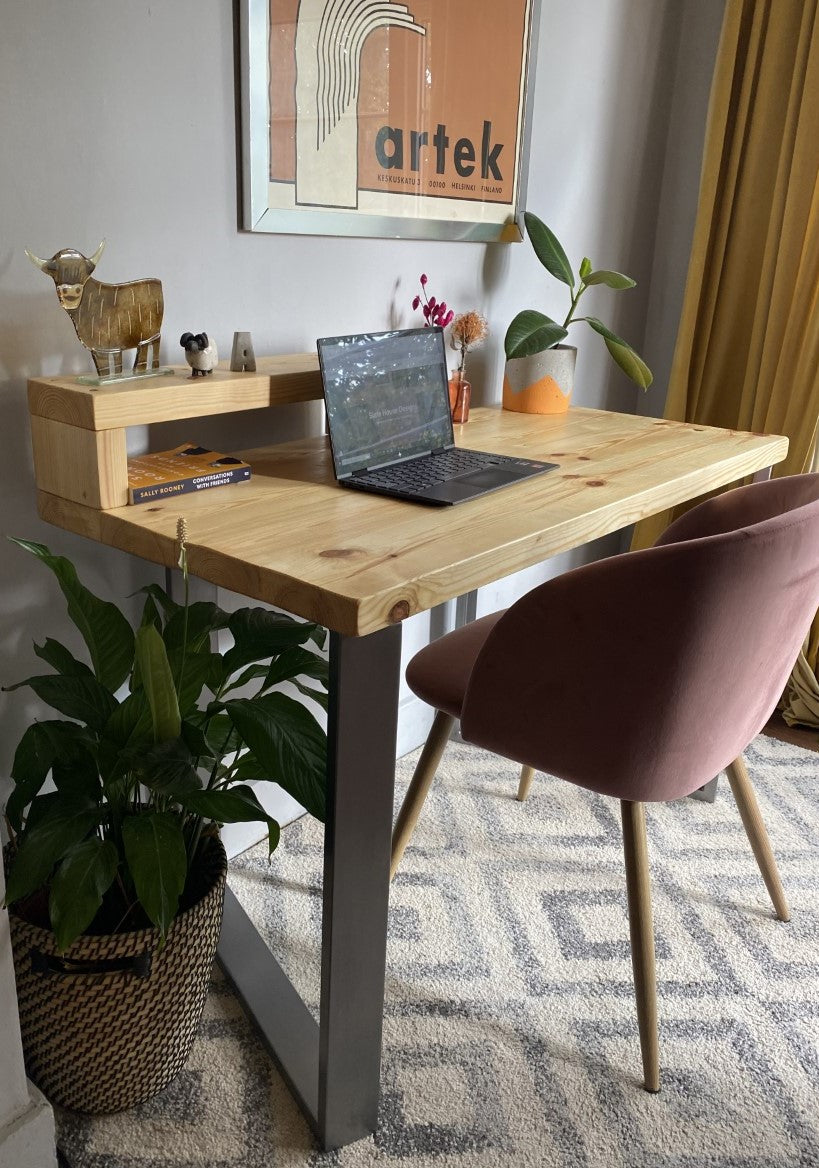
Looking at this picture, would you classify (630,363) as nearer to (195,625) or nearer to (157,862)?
(195,625)

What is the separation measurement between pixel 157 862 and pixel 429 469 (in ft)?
2.30

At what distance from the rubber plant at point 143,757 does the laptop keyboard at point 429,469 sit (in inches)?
9.9

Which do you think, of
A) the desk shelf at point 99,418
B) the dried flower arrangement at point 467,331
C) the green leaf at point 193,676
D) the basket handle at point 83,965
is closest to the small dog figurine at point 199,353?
the desk shelf at point 99,418

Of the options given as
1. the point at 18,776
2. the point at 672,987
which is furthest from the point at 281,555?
the point at 672,987

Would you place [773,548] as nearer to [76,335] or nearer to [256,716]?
[256,716]

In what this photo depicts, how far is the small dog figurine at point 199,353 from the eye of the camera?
131 centimetres

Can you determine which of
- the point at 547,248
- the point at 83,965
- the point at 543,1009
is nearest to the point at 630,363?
the point at 547,248

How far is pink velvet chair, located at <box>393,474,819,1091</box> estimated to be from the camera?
112cm

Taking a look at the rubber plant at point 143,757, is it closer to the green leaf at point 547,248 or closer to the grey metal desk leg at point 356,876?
the grey metal desk leg at point 356,876

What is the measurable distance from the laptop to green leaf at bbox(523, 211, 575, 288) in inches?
18.2

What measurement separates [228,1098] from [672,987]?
72cm

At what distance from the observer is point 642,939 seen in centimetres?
136

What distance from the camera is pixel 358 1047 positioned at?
4.07 ft

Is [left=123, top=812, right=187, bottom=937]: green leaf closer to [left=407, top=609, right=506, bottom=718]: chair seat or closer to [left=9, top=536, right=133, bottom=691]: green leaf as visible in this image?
[left=9, top=536, right=133, bottom=691]: green leaf
